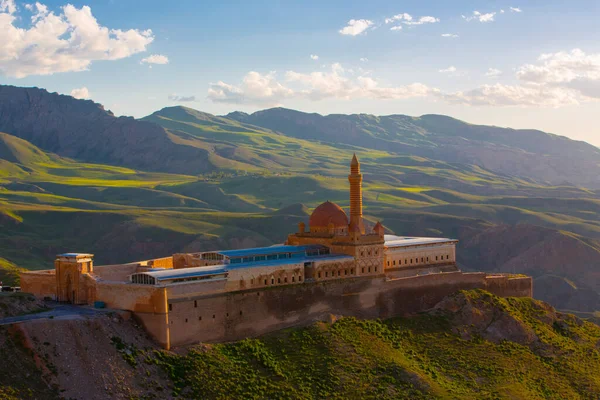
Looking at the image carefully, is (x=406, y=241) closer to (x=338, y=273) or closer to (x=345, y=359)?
(x=338, y=273)

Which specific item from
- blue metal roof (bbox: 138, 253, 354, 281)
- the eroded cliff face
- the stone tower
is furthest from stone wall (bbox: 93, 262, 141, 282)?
the eroded cliff face

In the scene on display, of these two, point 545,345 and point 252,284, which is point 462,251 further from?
point 252,284

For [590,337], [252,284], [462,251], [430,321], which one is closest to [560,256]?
[462,251]

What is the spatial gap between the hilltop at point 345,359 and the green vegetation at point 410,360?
0.35 ft

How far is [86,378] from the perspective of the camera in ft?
171

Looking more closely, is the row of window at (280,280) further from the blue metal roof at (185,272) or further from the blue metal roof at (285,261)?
the blue metal roof at (185,272)

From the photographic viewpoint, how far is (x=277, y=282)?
67938 mm

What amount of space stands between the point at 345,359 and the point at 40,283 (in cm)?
2349

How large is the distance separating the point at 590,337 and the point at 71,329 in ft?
164

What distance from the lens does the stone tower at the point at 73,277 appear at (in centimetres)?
6297

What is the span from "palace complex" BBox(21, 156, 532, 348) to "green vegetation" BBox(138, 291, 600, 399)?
1750mm

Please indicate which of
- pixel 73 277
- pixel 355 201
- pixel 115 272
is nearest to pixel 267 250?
pixel 355 201

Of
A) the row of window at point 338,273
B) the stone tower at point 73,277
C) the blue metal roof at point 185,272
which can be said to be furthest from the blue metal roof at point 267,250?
the stone tower at point 73,277

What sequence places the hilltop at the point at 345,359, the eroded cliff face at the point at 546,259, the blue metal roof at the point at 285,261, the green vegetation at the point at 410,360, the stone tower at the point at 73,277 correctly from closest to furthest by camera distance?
the hilltop at the point at 345,359
the green vegetation at the point at 410,360
the stone tower at the point at 73,277
the blue metal roof at the point at 285,261
the eroded cliff face at the point at 546,259
